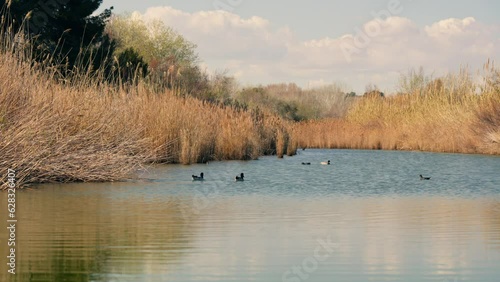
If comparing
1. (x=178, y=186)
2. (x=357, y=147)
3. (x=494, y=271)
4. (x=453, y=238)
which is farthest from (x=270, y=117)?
(x=494, y=271)

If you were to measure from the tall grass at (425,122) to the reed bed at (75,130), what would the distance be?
12.0 metres

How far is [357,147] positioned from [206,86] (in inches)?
306

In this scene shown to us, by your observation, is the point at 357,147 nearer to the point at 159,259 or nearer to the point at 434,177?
the point at 434,177

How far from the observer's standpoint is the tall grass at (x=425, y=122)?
30.7 meters

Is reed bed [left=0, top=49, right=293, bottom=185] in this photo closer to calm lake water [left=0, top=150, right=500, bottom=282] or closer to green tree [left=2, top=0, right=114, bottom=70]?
calm lake water [left=0, top=150, right=500, bottom=282]

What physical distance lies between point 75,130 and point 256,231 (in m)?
7.70

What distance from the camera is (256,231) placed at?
28.3 feet

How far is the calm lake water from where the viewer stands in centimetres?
630

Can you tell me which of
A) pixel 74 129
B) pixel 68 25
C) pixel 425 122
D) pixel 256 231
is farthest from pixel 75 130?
pixel 425 122

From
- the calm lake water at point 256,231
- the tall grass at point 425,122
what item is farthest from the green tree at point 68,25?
the calm lake water at point 256,231

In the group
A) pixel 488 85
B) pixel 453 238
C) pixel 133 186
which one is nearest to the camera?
pixel 453 238

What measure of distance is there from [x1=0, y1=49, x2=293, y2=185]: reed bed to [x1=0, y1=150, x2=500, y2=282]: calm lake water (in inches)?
20.9

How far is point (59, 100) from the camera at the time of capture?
15.2 metres

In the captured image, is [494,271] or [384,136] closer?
[494,271]
